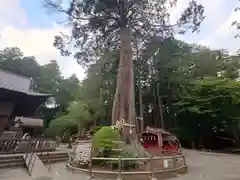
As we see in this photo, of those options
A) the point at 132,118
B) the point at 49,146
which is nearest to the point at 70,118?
the point at 49,146

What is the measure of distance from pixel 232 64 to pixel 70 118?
18238 mm

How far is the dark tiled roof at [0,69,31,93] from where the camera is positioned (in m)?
13.1

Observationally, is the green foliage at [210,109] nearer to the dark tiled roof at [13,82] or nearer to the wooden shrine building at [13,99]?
the wooden shrine building at [13,99]

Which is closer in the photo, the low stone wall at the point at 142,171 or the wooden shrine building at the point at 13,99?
the low stone wall at the point at 142,171

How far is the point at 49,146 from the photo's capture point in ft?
46.2

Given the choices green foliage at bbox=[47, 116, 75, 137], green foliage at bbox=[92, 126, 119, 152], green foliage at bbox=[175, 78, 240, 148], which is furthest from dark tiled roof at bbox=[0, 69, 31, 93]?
green foliage at bbox=[175, 78, 240, 148]

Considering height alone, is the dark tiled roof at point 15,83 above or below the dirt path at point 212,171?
above

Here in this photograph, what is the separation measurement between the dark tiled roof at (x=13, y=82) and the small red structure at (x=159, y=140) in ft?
27.8

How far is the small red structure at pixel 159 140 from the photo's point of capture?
15109 mm

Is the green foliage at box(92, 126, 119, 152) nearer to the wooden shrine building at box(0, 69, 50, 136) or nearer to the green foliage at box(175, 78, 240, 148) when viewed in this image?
the wooden shrine building at box(0, 69, 50, 136)

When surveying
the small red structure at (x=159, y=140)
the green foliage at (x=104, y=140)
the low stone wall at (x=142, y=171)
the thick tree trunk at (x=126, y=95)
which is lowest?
the low stone wall at (x=142, y=171)

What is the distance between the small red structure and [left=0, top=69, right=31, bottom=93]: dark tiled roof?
8475mm

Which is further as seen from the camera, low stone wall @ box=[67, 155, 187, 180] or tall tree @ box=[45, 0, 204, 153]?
tall tree @ box=[45, 0, 204, 153]

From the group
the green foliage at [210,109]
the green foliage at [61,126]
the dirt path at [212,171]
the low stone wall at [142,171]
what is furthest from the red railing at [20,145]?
the green foliage at [61,126]
